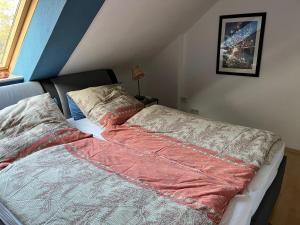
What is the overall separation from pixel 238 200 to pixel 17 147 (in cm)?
141

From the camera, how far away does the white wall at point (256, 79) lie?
2756mm

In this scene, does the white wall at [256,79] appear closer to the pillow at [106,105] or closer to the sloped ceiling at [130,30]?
the sloped ceiling at [130,30]

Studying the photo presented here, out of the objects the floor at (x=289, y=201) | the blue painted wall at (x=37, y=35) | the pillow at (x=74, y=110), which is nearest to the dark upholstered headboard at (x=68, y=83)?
the pillow at (x=74, y=110)

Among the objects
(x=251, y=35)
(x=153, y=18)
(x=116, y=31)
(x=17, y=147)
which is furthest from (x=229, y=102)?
(x=17, y=147)

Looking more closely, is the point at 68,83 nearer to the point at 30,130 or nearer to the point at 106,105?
the point at 106,105

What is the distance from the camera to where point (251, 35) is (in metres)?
2.94

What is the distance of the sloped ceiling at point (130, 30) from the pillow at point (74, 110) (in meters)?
0.43

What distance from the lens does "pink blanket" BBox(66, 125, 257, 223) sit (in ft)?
3.94

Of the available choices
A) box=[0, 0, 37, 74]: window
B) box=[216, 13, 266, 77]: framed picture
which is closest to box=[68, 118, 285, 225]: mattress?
box=[216, 13, 266, 77]: framed picture

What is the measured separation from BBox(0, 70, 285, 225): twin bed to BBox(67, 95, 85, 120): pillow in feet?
1.45

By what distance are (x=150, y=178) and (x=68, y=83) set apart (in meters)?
1.66

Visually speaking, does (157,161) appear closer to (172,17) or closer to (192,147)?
(192,147)

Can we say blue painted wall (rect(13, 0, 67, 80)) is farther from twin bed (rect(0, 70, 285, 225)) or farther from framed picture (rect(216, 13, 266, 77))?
framed picture (rect(216, 13, 266, 77))

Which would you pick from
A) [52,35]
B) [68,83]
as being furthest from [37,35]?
[68,83]
